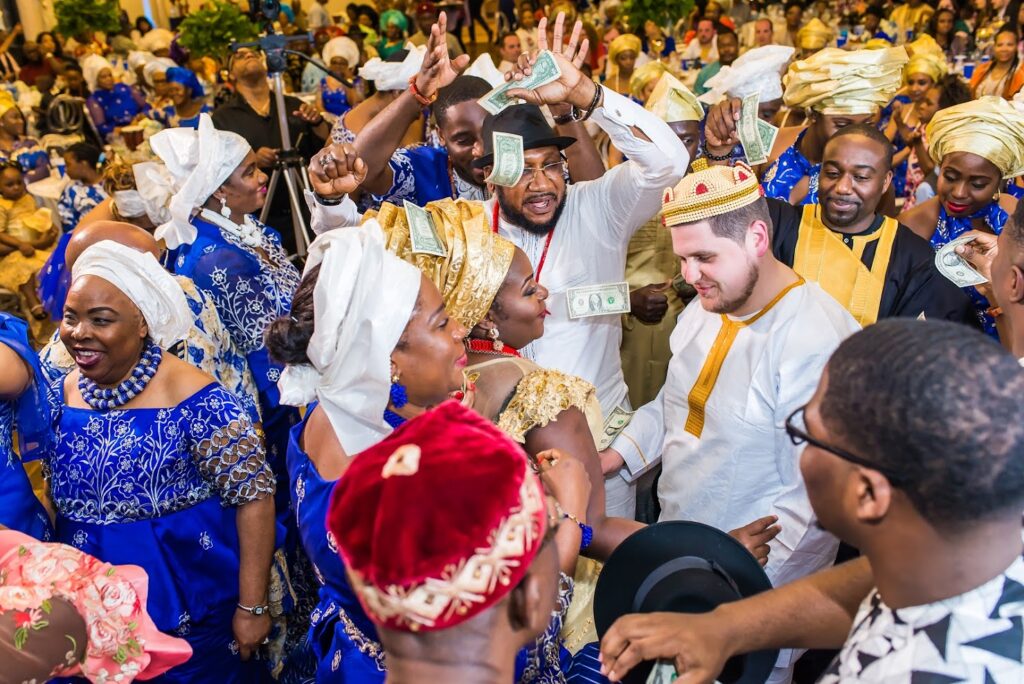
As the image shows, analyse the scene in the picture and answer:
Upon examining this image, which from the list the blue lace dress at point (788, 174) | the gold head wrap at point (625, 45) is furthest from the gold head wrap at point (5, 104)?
the blue lace dress at point (788, 174)

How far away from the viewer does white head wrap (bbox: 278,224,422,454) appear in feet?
5.57

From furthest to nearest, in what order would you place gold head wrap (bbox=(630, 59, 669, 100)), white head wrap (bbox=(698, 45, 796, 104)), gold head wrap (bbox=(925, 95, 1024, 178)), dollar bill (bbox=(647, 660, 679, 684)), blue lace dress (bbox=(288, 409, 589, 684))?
1. gold head wrap (bbox=(630, 59, 669, 100))
2. white head wrap (bbox=(698, 45, 796, 104))
3. gold head wrap (bbox=(925, 95, 1024, 178))
4. blue lace dress (bbox=(288, 409, 589, 684))
5. dollar bill (bbox=(647, 660, 679, 684))

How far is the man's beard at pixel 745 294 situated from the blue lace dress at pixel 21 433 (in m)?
1.77

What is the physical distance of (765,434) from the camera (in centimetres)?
227

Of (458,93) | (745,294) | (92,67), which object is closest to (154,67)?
(92,67)

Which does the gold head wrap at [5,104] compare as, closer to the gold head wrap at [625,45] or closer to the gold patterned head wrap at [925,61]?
the gold head wrap at [625,45]

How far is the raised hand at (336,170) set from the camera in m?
2.93

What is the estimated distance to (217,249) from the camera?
3242mm

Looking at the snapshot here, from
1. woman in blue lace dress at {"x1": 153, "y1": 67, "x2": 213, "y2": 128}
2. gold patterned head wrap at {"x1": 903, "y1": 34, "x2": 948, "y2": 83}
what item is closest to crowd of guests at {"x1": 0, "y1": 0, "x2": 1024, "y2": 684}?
gold patterned head wrap at {"x1": 903, "y1": 34, "x2": 948, "y2": 83}

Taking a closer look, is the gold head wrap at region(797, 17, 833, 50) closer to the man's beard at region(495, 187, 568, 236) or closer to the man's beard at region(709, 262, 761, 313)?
the man's beard at region(495, 187, 568, 236)

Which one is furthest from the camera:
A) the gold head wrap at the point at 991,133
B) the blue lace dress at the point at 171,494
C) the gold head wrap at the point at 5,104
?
the gold head wrap at the point at 5,104

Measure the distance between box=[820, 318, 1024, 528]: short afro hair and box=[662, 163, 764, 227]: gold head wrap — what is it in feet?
3.81

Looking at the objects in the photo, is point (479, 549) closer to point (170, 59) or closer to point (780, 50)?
point (780, 50)

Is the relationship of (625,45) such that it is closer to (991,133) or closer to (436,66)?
(991,133)
